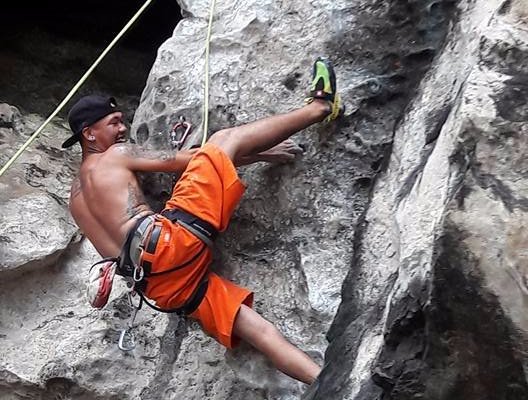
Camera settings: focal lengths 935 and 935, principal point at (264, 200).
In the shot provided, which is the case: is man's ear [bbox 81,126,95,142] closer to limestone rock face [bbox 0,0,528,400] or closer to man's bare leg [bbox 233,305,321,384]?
limestone rock face [bbox 0,0,528,400]

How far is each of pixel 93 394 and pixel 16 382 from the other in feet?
1.08

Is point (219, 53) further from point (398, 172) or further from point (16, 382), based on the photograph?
point (16, 382)

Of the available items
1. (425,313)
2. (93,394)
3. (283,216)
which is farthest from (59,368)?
(425,313)

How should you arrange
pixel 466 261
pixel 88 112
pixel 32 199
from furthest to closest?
pixel 32 199, pixel 88 112, pixel 466 261

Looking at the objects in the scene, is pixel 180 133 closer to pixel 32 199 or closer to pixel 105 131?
pixel 105 131

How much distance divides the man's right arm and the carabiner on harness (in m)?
0.10

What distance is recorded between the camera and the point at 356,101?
326 cm

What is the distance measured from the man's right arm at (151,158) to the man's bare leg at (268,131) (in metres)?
0.16

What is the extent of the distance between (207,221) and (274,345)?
473mm

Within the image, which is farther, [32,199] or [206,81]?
[32,199]

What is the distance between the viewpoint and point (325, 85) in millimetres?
3164

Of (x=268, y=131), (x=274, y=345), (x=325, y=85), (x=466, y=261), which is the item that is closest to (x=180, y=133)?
(x=268, y=131)

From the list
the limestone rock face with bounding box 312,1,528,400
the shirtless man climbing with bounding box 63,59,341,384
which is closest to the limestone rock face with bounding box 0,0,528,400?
the limestone rock face with bounding box 312,1,528,400

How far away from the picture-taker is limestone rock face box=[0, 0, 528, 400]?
79.5 inches
